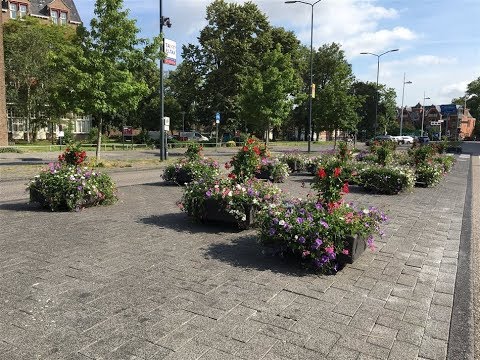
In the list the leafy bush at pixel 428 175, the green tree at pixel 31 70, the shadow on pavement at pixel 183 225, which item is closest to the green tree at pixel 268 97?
the green tree at pixel 31 70

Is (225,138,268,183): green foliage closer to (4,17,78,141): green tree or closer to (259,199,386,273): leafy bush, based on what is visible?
(259,199,386,273): leafy bush

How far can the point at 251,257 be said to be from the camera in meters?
5.29

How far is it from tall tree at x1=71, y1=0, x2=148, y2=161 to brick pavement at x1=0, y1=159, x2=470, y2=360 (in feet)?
37.0

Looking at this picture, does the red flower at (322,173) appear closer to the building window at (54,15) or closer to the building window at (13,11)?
the building window at (13,11)

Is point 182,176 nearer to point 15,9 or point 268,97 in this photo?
point 268,97

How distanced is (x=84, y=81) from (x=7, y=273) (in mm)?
13589

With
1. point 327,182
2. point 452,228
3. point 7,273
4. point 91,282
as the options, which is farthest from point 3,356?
point 452,228

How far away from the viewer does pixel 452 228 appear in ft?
25.1

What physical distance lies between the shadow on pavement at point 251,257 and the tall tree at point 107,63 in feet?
42.9

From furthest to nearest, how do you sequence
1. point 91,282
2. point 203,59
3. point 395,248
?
point 203,59
point 395,248
point 91,282

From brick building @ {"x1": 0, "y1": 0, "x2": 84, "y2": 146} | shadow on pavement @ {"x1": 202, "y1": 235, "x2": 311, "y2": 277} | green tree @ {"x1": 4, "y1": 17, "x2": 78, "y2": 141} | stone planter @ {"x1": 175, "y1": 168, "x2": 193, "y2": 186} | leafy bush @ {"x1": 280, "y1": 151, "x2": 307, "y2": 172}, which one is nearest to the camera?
shadow on pavement @ {"x1": 202, "y1": 235, "x2": 311, "y2": 277}

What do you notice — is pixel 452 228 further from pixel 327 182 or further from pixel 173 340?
pixel 173 340

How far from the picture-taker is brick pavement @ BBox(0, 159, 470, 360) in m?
3.12

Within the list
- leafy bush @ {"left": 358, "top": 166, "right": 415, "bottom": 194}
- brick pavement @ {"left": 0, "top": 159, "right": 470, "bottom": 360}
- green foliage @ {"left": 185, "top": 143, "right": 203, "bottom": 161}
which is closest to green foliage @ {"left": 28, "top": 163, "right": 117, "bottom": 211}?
brick pavement @ {"left": 0, "top": 159, "right": 470, "bottom": 360}
